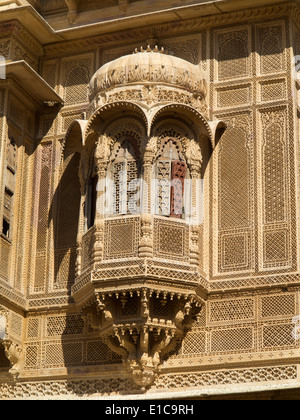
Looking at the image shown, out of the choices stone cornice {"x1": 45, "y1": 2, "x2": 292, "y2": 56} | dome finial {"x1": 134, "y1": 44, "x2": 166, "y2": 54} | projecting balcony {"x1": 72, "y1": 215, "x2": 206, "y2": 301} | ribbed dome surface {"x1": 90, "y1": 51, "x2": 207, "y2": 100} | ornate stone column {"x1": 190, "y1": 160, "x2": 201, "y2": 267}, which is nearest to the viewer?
projecting balcony {"x1": 72, "y1": 215, "x2": 206, "y2": 301}

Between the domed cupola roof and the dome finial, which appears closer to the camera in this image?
the domed cupola roof

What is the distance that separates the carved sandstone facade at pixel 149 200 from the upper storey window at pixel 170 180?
0.06 feet

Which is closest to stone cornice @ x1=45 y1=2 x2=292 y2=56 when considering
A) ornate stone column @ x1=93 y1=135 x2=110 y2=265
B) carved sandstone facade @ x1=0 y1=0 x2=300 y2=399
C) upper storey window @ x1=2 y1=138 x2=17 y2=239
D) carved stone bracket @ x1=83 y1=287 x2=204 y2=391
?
carved sandstone facade @ x1=0 y1=0 x2=300 y2=399

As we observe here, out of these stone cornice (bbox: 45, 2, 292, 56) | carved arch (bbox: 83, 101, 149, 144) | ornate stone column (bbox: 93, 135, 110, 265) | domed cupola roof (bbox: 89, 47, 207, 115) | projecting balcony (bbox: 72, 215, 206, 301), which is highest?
stone cornice (bbox: 45, 2, 292, 56)

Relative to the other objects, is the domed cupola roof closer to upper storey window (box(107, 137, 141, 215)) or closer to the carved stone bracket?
upper storey window (box(107, 137, 141, 215))

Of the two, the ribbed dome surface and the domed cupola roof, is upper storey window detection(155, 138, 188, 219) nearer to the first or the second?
the domed cupola roof

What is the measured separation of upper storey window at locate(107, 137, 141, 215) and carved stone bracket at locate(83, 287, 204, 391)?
42.2 inches

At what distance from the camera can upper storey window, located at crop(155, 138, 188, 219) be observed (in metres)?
17.4

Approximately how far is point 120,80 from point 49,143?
5.23 ft

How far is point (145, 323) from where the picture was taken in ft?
55.3

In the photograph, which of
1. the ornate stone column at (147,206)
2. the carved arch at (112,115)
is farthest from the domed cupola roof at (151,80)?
the ornate stone column at (147,206)

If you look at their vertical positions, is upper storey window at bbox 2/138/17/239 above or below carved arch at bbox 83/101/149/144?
below

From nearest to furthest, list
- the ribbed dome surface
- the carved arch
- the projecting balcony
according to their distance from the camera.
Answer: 1. the projecting balcony
2. the carved arch
3. the ribbed dome surface

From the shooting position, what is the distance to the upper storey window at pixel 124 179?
17375 mm
